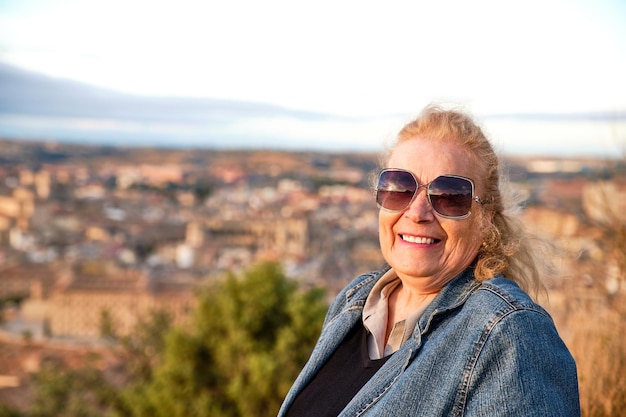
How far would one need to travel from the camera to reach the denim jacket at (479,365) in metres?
0.90

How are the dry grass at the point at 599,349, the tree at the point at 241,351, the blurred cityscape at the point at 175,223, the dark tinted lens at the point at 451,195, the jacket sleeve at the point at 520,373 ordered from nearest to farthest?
1. the jacket sleeve at the point at 520,373
2. the dark tinted lens at the point at 451,195
3. the dry grass at the point at 599,349
4. the tree at the point at 241,351
5. the blurred cityscape at the point at 175,223

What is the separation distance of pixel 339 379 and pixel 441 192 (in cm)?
38

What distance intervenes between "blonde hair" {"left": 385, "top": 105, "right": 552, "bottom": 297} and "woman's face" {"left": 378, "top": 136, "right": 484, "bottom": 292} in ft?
0.05

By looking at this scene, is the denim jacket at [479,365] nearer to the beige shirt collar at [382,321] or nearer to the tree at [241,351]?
the beige shirt collar at [382,321]

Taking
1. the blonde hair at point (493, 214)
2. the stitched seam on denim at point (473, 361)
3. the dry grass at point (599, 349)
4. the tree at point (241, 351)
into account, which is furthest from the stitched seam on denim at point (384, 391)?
the tree at point (241, 351)

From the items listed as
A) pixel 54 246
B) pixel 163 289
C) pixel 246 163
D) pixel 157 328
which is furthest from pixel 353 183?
pixel 157 328

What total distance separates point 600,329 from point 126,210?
56.5m

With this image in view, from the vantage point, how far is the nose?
117 cm

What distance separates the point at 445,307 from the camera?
1.07m

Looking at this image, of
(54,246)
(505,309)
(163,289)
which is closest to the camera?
(505,309)

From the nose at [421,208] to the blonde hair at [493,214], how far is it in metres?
0.09

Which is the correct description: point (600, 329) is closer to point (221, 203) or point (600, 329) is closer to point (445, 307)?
point (445, 307)

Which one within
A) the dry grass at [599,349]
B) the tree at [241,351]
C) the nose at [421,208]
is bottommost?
the tree at [241,351]

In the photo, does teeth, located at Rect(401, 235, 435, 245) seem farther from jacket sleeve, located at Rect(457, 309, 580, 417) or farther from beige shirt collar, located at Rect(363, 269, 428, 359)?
jacket sleeve, located at Rect(457, 309, 580, 417)
